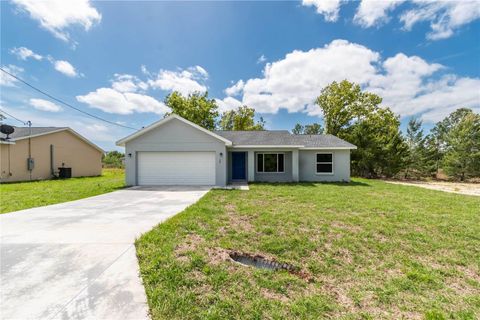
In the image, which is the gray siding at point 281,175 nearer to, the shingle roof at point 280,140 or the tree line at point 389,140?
the shingle roof at point 280,140

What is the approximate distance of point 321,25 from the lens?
12.2 metres

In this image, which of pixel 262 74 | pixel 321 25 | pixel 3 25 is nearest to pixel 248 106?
pixel 262 74

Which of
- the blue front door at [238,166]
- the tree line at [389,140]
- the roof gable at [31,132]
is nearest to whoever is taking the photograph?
the blue front door at [238,166]

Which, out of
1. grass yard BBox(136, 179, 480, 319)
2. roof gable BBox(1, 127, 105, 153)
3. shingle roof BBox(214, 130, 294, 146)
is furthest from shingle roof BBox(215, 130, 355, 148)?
roof gable BBox(1, 127, 105, 153)

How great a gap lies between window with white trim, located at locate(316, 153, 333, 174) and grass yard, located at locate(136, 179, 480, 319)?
26.9 ft

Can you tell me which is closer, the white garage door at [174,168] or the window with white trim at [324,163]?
the white garage door at [174,168]

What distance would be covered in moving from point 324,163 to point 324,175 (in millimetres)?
832

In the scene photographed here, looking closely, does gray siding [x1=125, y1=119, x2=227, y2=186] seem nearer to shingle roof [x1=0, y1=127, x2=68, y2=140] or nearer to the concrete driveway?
the concrete driveway

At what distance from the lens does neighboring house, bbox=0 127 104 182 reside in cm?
1395

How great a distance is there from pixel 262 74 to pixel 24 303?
19038mm

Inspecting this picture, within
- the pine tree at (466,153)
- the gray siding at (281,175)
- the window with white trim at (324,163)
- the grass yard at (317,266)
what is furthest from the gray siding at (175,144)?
the pine tree at (466,153)

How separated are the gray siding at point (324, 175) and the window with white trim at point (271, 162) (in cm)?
146

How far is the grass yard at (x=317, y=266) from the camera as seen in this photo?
226 centimetres

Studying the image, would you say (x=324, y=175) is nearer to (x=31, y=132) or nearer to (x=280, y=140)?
(x=280, y=140)
